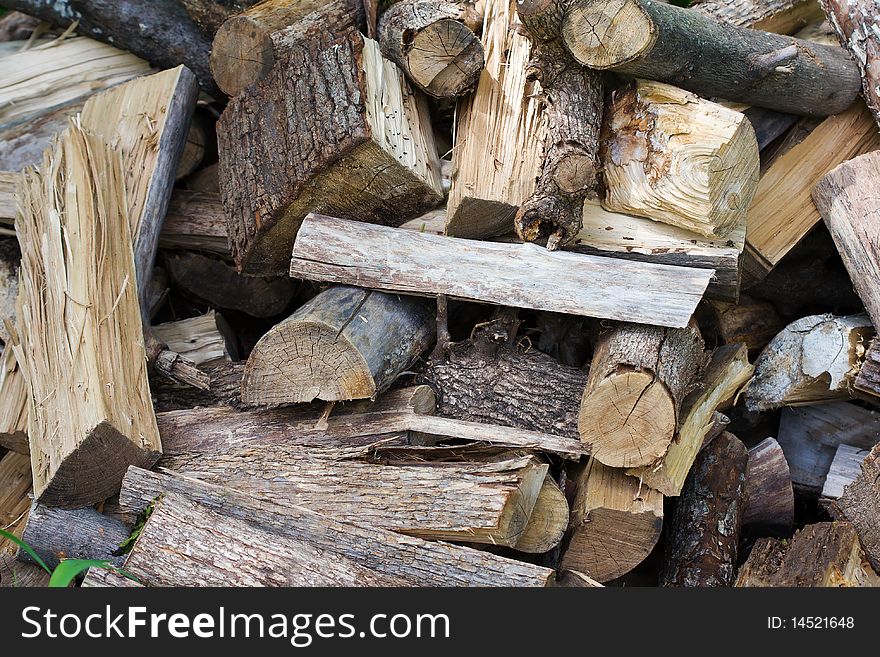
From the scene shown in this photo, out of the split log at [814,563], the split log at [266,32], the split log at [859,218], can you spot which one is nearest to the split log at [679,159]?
the split log at [859,218]

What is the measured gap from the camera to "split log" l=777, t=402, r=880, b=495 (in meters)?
3.23

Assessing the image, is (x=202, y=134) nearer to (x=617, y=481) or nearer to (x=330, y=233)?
(x=330, y=233)

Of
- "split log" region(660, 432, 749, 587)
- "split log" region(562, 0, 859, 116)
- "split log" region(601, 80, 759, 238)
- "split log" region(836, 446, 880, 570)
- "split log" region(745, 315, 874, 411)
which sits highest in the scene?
"split log" region(562, 0, 859, 116)

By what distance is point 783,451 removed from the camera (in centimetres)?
330

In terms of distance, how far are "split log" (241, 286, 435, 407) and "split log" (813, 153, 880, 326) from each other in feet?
5.27

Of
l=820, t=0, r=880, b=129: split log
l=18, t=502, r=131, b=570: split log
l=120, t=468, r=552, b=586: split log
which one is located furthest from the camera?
l=820, t=0, r=880, b=129: split log

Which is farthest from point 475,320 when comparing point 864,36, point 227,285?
point 864,36

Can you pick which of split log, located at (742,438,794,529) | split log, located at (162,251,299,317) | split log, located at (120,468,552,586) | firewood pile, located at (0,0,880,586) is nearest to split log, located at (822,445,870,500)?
firewood pile, located at (0,0,880,586)

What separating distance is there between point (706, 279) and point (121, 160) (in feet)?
7.53

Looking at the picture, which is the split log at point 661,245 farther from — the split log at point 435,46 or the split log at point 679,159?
the split log at point 435,46

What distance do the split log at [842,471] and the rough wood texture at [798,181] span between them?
2.43 feet

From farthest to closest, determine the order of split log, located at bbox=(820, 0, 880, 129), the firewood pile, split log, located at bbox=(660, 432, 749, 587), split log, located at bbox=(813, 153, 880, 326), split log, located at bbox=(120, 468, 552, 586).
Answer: split log, located at bbox=(820, 0, 880, 129), split log, located at bbox=(813, 153, 880, 326), split log, located at bbox=(660, 432, 749, 587), the firewood pile, split log, located at bbox=(120, 468, 552, 586)

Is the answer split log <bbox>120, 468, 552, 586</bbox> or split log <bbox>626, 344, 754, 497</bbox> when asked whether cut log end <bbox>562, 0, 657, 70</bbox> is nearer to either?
split log <bbox>626, 344, 754, 497</bbox>
